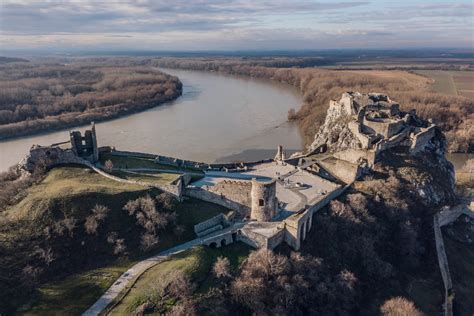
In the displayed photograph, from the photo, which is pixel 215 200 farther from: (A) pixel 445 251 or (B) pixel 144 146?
(B) pixel 144 146

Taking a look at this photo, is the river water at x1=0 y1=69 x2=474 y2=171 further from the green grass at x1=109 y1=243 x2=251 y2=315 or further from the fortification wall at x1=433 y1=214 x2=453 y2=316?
the green grass at x1=109 y1=243 x2=251 y2=315

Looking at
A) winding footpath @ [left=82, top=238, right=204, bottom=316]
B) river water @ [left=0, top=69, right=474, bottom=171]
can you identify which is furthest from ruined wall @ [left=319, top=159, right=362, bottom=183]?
river water @ [left=0, top=69, right=474, bottom=171]

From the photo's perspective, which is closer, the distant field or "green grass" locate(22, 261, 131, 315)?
"green grass" locate(22, 261, 131, 315)

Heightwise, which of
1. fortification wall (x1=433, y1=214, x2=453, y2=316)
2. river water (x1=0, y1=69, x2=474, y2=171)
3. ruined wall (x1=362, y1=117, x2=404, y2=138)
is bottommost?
fortification wall (x1=433, y1=214, x2=453, y2=316)

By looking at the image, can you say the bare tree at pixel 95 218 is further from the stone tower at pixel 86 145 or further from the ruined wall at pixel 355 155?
the ruined wall at pixel 355 155

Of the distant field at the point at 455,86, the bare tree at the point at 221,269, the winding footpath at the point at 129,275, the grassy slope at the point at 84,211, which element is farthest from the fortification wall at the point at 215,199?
the distant field at the point at 455,86

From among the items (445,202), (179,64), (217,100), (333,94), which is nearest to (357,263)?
(445,202)
